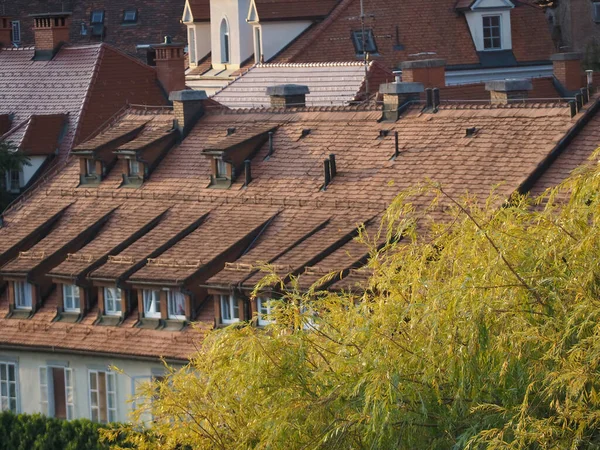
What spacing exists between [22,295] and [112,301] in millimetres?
2961

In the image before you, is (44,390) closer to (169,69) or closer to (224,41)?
(169,69)

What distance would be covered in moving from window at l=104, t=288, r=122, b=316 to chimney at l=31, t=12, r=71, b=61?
18.8 m

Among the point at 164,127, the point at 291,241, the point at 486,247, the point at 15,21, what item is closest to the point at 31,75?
the point at 164,127

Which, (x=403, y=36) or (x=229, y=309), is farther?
(x=403, y=36)

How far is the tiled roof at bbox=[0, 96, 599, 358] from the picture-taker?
3822 centimetres

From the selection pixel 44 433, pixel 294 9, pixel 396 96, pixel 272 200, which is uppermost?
pixel 294 9

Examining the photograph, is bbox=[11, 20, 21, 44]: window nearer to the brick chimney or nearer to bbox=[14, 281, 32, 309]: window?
the brick chimney

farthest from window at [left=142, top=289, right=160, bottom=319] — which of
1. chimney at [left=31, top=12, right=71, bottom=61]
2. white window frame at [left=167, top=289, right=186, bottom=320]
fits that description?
chimney at [left=31, top=12, right=71, bottom=61]

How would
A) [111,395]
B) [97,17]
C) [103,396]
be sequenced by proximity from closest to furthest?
[111,395] < [103,396] < [97,17]

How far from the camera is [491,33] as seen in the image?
67.9 metres

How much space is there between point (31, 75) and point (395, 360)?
125 feet

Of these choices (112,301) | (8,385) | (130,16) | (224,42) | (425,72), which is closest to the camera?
(112,301)

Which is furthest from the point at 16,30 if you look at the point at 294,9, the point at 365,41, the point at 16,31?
the point at 365,41

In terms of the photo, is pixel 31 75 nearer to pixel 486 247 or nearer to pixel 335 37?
pixel 335 37
